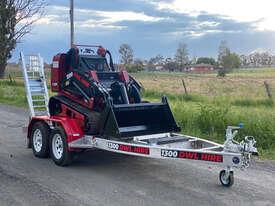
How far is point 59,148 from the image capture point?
Answer: 8.90m

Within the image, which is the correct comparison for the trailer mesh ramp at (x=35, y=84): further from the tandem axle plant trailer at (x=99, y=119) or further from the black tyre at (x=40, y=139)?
the black tyre at (x=40, y=139)

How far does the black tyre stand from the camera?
9273 millimetres

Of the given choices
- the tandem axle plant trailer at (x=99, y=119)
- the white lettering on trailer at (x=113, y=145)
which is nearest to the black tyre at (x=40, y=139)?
the tandem axle plant trailer at (x=99, y=119)

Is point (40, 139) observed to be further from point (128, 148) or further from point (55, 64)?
point (128, 148)

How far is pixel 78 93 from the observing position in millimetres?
9109

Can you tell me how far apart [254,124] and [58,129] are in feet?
15.9

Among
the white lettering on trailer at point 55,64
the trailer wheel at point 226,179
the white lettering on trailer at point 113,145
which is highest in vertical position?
the white lettering on trailer at point 55,64

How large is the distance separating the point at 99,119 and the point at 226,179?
2.51 meters

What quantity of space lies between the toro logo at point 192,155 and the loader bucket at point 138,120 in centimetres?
119

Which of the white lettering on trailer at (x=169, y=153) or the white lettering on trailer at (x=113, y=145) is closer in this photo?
the white lettering on trailer at (x=169, y=153)

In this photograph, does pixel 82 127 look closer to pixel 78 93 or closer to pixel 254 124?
pixel 78 93

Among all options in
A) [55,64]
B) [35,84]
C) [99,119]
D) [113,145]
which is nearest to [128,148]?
[113,145]

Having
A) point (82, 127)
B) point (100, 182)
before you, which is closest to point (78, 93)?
point (82, 127)

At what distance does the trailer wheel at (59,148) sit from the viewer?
8.57 m
